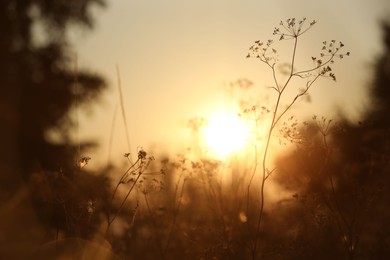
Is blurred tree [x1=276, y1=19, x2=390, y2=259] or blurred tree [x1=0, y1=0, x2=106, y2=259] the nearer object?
blurred tree [x1=276, y1=19, x2=390, y2=259]

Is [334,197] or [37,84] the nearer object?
[334,197]

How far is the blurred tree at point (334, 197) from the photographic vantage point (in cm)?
680

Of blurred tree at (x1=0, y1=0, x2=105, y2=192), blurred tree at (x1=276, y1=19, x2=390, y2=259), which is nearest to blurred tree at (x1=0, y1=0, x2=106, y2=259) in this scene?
blurred tree at (x1=0, y1=0, x2=105, y2=192)

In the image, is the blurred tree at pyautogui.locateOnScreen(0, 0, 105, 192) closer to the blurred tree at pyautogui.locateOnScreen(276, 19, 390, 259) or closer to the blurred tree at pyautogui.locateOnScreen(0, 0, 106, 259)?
the blurred tree at pyautogui.locateOnScreen(0, 0, 106, 259)

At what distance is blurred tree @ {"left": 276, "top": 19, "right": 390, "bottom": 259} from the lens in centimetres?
680

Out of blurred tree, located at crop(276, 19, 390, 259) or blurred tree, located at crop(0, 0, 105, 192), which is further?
blurred tree, located at crop(0, 0, 105, 192)

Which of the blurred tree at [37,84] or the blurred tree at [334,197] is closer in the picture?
the blurred tree at [334,197]

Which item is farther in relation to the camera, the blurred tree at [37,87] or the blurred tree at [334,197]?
the blurred tree at [37,87]

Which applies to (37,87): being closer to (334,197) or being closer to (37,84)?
(37,84)

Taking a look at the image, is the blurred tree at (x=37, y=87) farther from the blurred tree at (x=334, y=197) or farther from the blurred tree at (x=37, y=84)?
the blurred tree at (x=334, y=197)

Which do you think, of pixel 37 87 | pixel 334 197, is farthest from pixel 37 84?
pixel 334 197

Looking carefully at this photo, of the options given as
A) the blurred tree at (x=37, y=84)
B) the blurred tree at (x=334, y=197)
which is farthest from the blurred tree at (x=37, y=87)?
the blurred tree at (x=334, y=197)

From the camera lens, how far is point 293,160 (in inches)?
394

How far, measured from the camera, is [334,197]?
6.51 meters
